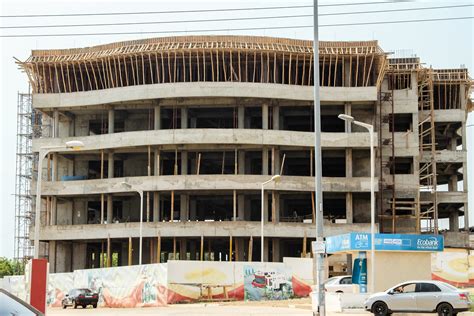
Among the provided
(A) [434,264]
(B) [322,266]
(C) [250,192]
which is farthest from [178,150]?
(B) [322,266]

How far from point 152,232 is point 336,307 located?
3084 centimetres

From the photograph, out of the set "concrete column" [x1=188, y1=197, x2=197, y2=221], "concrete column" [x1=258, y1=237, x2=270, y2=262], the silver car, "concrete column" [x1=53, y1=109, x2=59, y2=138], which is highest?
"concrete column" [x1=53, y1=109, x2=59, y2=138]

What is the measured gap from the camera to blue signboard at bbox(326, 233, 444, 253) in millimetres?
33688

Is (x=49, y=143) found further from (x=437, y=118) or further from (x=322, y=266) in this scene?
(x=322, y=266)

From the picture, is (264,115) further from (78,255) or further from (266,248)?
(78,255)

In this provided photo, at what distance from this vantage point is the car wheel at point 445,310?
27.1 m

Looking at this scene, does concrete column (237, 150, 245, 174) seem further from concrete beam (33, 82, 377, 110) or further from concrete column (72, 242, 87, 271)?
concrete column (72, 242, 87, 271)

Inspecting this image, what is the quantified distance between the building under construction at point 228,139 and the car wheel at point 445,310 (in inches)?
1311

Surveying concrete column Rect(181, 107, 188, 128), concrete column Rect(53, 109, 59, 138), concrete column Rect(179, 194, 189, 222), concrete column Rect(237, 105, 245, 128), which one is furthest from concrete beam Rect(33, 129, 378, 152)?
concrete column Rect(53, 109, 59, 138)

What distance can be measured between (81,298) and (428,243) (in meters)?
22.0

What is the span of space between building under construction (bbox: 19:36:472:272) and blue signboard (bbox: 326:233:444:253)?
→ 2642 centimetres

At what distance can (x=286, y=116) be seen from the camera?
70.3 m

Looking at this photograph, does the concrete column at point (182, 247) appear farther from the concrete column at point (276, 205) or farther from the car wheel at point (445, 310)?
the car wheel at point (445, 310)

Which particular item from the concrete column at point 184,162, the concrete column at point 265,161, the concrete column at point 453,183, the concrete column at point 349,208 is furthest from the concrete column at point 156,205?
the concrete column at point 453,183
